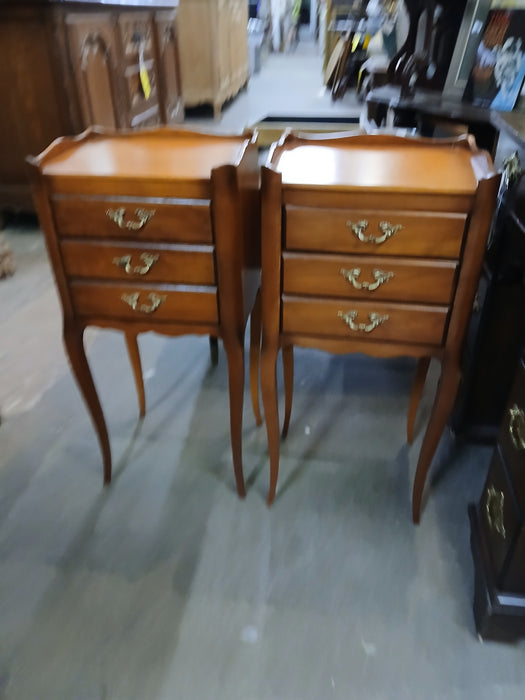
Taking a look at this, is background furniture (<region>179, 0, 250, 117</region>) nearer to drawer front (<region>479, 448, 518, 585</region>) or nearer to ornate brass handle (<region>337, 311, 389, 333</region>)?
ornate brass handle (<region>337, 311, 389, 333</region>)

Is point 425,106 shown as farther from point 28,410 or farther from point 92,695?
point 92,695

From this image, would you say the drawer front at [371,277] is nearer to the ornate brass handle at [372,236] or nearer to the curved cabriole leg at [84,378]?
the ornate brass handle at [372,236]

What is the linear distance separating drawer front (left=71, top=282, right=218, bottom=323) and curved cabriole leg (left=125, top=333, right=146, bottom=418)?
393 mm

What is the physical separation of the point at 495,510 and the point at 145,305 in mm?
833

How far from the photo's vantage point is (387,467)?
1.50 metres

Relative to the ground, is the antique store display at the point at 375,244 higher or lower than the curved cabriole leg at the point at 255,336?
higher

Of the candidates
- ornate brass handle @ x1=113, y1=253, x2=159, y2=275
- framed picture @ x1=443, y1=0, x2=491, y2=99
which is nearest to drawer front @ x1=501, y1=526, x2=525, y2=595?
ornate brass handle @ x1=113, y1=253, x2=159, y2=275

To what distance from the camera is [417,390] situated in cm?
148

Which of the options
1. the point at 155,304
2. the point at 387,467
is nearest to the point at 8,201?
the point at 155,304

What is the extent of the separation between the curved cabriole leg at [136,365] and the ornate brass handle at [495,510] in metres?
1.01

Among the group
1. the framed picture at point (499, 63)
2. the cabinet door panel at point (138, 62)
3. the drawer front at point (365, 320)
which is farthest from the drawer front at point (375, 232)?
the cabinet door panel at point (138, 62)

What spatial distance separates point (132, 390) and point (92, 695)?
0.95m

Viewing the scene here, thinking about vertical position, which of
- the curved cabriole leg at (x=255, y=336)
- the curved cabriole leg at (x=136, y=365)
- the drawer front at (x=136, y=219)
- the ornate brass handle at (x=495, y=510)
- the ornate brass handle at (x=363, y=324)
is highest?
the drawer front at (x=136, y=219)

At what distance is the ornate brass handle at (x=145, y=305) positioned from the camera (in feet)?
3.64
